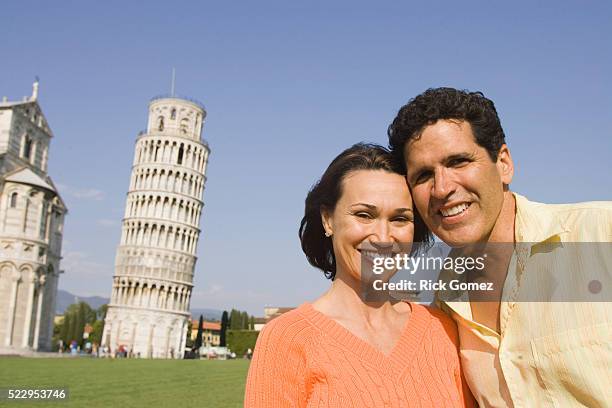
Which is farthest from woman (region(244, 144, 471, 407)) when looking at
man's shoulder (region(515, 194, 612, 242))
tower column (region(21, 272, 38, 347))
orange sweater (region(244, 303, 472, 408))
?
tower column (region(21, 272, 38, 347))

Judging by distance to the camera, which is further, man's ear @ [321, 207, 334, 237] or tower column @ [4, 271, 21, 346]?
tower column @ [4, 271, 21, 346]

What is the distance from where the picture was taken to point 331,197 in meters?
2.74

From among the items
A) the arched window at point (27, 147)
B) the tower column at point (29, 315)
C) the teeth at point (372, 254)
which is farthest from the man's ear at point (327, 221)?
the arched window at point (27, 147)

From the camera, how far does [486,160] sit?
8.13 feet

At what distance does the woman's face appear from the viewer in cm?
255

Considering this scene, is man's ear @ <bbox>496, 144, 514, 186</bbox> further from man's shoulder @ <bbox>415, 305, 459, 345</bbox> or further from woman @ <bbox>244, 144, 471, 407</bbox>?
man's shoulder @ <bbox>415, 305, 459, 345</bbox>

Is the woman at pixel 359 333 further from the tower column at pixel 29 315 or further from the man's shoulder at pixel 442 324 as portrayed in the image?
the tower column at pixel 29 315

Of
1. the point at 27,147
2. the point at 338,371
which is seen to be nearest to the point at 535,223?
the point at 338,371

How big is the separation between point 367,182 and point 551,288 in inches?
36.1

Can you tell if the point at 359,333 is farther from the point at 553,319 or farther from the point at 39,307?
the point at 39,307

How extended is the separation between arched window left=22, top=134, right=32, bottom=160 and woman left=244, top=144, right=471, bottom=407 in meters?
51.5

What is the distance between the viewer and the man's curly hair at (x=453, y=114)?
247 centimetres

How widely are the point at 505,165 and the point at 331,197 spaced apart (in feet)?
2.71

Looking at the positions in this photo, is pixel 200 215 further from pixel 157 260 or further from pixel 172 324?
pixel 172 324
